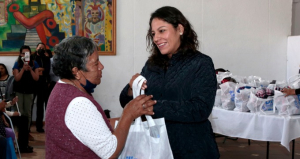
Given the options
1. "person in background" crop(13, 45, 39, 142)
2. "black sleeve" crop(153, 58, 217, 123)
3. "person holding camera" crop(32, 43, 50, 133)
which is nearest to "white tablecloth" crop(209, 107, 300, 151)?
"black sleeve" crop(153, 58, 217, 123)

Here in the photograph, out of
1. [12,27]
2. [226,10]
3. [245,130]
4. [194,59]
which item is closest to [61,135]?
[194,59]

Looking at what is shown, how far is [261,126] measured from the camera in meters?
3.34

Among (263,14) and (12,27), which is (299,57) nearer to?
(263,14)

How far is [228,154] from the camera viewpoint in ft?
16.0

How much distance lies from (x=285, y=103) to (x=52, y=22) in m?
4.91

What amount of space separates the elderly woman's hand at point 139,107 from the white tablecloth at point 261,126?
6.63 feet

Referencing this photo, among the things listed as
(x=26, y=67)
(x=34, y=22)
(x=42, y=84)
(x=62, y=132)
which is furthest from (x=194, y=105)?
(x=34, y=22)

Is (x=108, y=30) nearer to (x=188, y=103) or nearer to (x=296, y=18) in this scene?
(x=296, y=18)

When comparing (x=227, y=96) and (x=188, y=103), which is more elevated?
(x=188, y=103)

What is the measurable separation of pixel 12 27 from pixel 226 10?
423 cm

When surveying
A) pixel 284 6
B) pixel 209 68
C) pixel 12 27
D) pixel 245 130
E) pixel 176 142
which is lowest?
pixel 245 130

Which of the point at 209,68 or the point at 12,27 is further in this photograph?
the point at 12,27

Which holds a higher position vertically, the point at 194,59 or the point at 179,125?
the point at 194,59

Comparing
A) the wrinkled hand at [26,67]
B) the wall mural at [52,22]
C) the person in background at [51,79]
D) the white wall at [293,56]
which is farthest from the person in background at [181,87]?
the white wall at [293,56]
